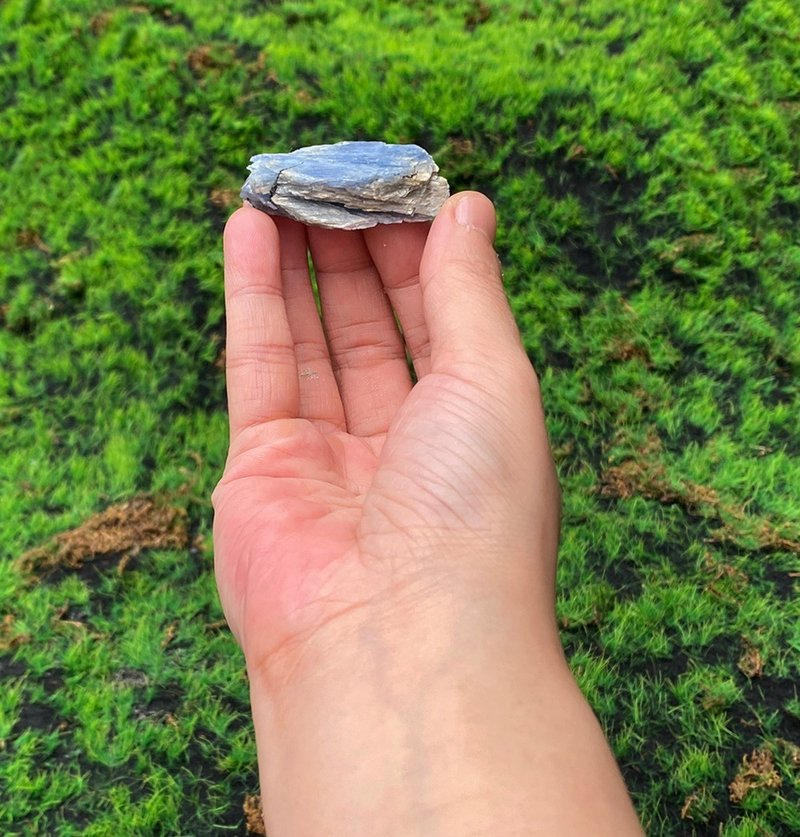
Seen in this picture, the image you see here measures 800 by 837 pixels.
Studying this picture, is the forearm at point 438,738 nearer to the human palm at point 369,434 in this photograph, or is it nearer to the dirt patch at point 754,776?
the human palm at point 369,434

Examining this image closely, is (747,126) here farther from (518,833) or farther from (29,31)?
A: (29,31)

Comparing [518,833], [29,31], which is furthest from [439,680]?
A: [29,31]

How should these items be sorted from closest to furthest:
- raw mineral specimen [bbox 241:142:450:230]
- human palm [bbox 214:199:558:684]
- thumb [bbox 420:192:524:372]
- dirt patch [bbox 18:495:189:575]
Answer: human palm [bbox 214:199:558:684], thumb [bbox 420:192:524:372], raw mineral specimen [bbox 241:142:450:230], dirt patch [bbox 18:495:189:575]

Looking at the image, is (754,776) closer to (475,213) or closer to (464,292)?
(464,292)

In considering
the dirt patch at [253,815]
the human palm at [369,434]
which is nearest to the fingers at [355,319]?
the human palm at [369,434]

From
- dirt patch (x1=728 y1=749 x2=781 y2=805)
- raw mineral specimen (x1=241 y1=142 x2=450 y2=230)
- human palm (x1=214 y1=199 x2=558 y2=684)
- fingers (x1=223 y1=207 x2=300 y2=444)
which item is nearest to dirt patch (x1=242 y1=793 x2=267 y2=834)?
human palm (x1=214 y1=199 x2=558 y2=684)

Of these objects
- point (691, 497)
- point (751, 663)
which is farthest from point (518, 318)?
point (751, 663)

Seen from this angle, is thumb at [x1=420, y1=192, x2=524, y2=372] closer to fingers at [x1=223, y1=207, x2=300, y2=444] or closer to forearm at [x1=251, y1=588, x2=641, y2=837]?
fingers at [x1=223, y1=207, x2=300, y2=444]

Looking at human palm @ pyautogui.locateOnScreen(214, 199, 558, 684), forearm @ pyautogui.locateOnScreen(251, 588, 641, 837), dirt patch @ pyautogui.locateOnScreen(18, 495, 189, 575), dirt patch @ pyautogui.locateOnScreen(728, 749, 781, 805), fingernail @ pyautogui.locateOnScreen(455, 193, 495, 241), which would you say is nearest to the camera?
forearm @ pyautogui.locateOnScreen(251, 588, 641, 837)
